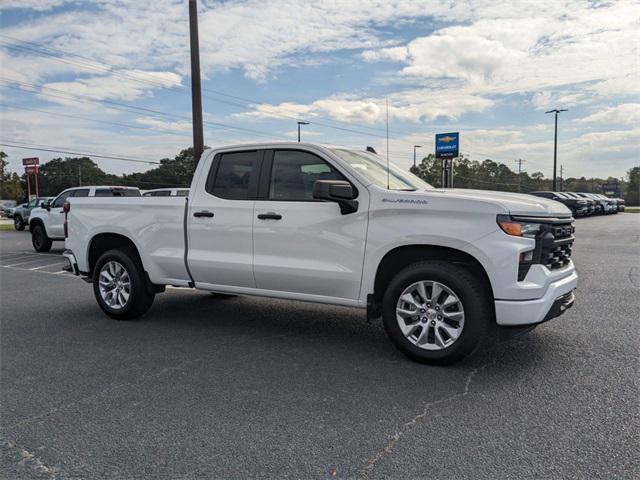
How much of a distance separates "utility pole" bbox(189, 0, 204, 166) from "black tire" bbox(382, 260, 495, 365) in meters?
11.7

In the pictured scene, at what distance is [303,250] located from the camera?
5.10m

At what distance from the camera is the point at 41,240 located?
15883 millimetres

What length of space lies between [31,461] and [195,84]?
539 inches

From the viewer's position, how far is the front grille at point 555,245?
4.32 metres

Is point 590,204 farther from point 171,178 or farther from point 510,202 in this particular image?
point 171,178

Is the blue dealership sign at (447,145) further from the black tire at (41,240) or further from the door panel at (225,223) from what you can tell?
the door panel at (225,223)

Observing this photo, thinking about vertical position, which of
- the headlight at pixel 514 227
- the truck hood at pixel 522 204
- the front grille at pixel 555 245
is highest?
the truck hood at pixel 522 204

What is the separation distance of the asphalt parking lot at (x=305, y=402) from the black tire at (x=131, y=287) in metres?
0.15

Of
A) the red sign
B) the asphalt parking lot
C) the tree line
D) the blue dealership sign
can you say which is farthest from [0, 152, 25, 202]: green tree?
the asphalt parking lot

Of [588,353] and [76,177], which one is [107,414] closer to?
[588,353]

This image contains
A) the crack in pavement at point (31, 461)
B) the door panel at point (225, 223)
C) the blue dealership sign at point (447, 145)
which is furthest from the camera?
the blue dealership sign at point (447, 145)

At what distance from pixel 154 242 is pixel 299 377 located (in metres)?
2.72

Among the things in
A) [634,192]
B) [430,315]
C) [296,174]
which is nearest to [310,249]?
[296,174]

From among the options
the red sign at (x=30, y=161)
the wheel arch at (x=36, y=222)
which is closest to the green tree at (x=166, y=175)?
the red sign at (x=30, y=161)
